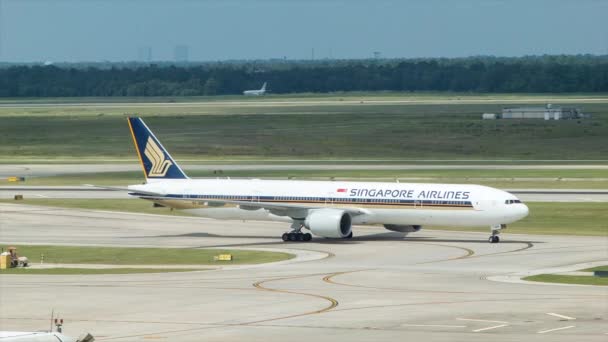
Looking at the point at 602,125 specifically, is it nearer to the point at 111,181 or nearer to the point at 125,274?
the point at 111,181

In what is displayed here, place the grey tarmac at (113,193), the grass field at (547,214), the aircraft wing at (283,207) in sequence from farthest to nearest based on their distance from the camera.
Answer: the grey tarmac at (113,193) < the grass field at (547,214) < the aircraft wing at (283,207)

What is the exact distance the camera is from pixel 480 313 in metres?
46.5

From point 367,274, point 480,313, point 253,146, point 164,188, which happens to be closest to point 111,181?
point 164,188

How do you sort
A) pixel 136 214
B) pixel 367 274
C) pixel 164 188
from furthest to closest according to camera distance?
pixel 136 214 → pixel 164 188 → pixel 367 274

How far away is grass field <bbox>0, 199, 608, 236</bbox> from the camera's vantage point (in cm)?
8219

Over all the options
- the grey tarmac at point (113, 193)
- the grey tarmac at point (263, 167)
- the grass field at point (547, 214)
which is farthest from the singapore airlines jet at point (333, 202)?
the grey tarmac at point (263, 167)

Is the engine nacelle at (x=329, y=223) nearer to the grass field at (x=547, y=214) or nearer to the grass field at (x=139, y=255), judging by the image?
the grass field at (x=139, y=255)

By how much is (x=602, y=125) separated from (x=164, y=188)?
395 feet

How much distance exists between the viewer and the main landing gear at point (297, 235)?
77.6 m

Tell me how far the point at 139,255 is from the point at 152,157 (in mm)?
14866

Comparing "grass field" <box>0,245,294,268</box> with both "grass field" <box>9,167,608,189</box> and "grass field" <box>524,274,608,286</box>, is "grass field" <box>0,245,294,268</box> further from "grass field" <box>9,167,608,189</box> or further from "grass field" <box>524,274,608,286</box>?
"grass field" <box>9,167,608,189</box>

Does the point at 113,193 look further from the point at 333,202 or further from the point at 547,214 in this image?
the point at 547,214

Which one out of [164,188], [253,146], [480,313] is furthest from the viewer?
[253,146]

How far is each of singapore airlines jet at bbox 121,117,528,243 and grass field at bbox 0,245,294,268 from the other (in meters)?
6.85
